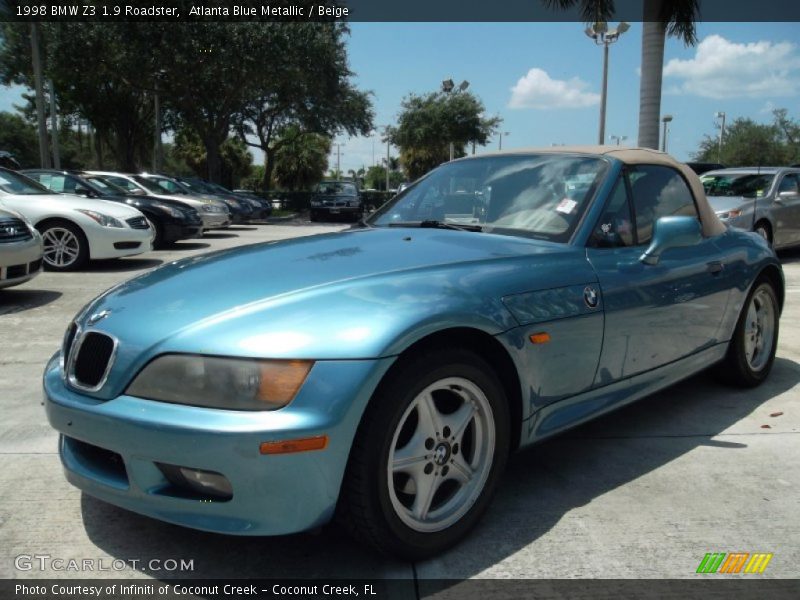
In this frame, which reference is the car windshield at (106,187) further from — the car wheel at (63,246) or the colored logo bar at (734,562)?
the colored logo bar at (734,562)

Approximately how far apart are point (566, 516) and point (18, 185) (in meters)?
9.04

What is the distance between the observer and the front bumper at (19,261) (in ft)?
21.7

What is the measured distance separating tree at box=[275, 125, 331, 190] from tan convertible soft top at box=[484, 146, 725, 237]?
45290 mm

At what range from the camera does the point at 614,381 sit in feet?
10.2

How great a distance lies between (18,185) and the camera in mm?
9258

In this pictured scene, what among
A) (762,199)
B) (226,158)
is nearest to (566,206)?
(762,199)

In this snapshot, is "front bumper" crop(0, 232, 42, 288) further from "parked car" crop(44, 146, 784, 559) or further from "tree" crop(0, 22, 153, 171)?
"tree" crop(0, 22, 153, 171)

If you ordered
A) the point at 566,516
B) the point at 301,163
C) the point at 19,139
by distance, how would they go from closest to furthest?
the point at 566,516 < the point at 301,163 < the point at 19,139

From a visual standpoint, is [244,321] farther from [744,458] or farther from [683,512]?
[744,458]

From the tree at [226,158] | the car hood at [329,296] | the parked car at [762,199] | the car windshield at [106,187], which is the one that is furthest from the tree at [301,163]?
the car hood at [329,296]

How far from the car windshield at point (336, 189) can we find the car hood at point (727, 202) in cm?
1679

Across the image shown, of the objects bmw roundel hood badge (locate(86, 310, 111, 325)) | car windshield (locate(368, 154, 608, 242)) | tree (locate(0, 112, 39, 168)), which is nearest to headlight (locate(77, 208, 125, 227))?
car windshield (locate(368, 154, 608, 242))

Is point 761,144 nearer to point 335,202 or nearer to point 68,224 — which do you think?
point 335,202

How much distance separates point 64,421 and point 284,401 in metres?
0.83
